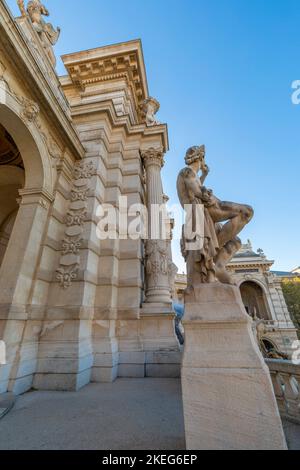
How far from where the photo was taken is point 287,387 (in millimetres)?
3213

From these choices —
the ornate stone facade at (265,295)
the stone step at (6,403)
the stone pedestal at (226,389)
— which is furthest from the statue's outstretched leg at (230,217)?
the ornate stone facade at (265,295)

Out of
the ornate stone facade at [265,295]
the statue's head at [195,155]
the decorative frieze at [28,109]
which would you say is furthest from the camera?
the ornate stone facade at [265,295]

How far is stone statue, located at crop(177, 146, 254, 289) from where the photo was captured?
2914 mm

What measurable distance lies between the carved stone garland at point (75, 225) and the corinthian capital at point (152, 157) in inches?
95.5

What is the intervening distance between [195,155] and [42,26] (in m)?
8.85

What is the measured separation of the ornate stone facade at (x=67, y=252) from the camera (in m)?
4.27

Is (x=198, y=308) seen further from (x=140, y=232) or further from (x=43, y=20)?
(x=43, y=20)

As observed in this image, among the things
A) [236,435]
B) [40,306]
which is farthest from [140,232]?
[236,435]

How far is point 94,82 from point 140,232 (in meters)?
8.68

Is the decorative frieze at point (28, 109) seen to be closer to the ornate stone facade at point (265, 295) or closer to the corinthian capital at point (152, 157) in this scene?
the corinthian capital at point (152, 157)

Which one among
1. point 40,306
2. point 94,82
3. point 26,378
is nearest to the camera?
point 26,378

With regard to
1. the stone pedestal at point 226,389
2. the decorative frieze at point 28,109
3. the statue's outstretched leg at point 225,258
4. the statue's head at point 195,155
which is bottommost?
the stone pedestal at point 226,389
